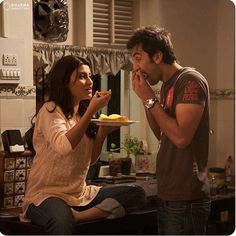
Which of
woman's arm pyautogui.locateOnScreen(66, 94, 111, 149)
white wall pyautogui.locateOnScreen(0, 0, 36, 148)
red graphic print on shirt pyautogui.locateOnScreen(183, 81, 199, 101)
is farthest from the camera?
white wall pyautogui.locateOnScreen(0, 0, 36, 148)

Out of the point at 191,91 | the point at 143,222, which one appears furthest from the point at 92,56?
the point at 143,222

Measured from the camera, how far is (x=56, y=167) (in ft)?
4.53

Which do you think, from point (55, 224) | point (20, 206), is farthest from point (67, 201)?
point (20, 206)

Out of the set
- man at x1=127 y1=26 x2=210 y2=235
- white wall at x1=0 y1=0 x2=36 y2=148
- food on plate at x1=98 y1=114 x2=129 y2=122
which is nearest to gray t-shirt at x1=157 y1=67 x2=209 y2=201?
man at x1=127 y1=26 x2=210 y2=235

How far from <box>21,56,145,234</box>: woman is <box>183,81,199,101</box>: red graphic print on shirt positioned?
0.66 ft

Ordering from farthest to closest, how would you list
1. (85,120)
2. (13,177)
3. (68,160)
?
(13,177)
(68,160)
(85,120)

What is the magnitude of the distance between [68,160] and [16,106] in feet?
1.08

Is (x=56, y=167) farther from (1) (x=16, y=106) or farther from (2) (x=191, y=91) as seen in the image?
(2) (x=191, y=91)

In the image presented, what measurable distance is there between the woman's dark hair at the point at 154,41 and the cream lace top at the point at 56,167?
27 centimetres

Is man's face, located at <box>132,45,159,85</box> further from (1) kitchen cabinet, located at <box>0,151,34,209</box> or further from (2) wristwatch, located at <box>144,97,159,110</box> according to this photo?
(1) kitchen cabinet, located at <box>0,151,34,209</box>

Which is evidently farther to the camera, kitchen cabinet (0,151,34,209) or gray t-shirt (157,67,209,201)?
kitchen cabinet (0,151,34,209)

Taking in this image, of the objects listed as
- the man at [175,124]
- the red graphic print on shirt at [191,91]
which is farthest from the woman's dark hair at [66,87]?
the red graphic print on shirt at [191,91]

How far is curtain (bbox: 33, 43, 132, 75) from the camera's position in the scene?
1291mm

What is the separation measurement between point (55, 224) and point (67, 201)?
0.08 metres
